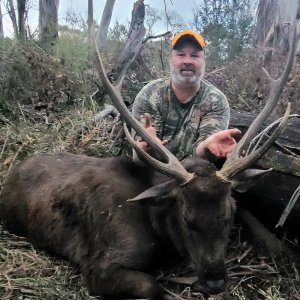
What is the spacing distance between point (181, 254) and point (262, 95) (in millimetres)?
3646

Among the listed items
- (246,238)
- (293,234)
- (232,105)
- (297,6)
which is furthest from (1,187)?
(297,6)

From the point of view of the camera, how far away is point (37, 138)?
6582 mm

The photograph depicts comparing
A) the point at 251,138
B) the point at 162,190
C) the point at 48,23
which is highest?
the point at 48,23

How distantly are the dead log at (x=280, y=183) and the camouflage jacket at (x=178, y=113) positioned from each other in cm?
86

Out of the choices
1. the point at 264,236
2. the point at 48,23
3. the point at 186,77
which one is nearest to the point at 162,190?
the point at 264,236

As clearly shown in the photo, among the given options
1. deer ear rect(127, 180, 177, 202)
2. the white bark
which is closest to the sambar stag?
deer ear rect(127, 180, 177, 202)

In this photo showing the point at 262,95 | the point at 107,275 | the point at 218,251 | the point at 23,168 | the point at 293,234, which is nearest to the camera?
the point at 218,251

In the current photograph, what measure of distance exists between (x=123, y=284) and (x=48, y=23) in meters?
8.74

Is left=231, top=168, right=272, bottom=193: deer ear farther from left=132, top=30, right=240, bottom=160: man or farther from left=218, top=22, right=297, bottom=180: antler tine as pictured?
left=132, top=30, right=240, bottom=160: man

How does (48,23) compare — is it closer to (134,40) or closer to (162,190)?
(134,40)

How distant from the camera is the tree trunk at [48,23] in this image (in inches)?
403

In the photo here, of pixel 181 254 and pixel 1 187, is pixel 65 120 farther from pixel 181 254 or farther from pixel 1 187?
pixel 181 254

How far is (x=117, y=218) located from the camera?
4.35m

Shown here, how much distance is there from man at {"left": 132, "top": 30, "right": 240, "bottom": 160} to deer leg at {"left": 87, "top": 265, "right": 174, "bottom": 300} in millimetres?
1683
